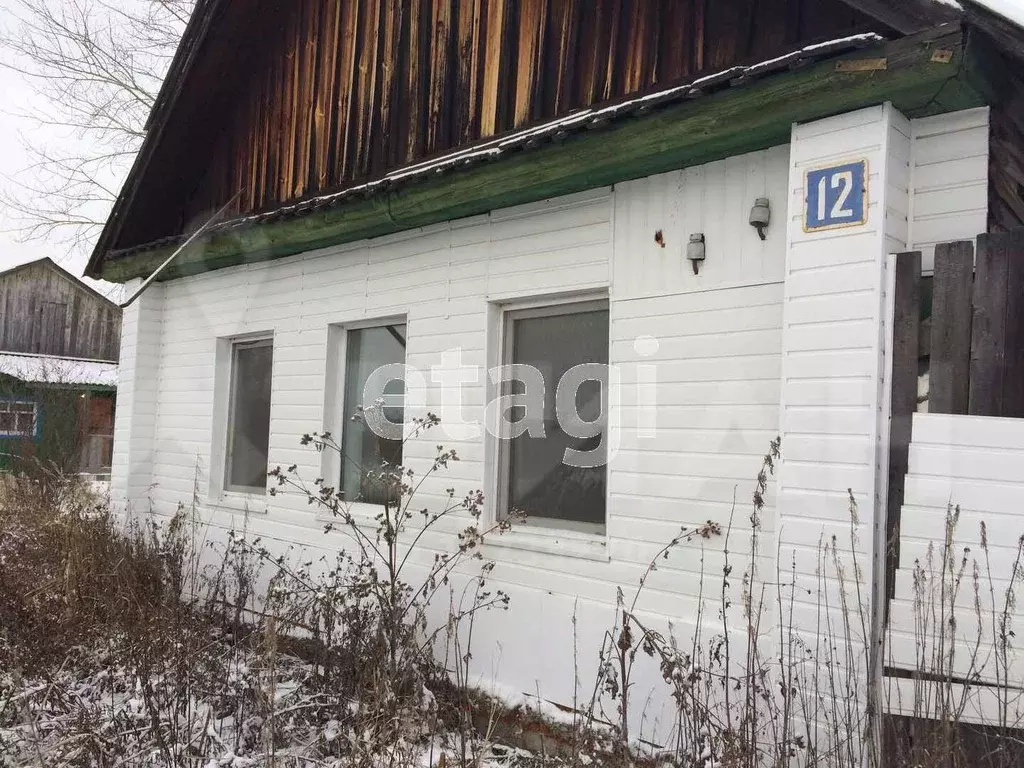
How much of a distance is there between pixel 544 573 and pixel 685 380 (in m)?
1.39

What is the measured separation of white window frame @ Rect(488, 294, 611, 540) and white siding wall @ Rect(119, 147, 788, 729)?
→ 2 cm

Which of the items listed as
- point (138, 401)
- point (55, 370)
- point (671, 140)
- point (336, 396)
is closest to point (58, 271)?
point (55, 370)

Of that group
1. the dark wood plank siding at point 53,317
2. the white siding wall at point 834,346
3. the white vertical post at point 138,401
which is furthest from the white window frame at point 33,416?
the white siding wall at point 834,346

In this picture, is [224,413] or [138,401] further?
[138,401]

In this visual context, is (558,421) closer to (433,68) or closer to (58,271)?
(433,68)

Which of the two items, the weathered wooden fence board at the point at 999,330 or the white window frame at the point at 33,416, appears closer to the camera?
the weathered wooden fence board at the point at 999,330

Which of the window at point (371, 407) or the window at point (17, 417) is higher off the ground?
the window at point (371, 407)

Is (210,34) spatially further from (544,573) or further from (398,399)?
(544,573)

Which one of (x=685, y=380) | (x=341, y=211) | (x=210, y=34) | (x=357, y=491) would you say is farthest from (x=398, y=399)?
(x=210, y=34)

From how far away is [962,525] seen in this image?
3090mm

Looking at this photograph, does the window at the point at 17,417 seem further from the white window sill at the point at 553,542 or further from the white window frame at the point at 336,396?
the white window sill at the point at 553,542

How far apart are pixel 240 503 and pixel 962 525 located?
561cm

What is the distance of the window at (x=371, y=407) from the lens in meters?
5.81

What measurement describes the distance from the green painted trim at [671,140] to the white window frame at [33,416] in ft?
35.2
